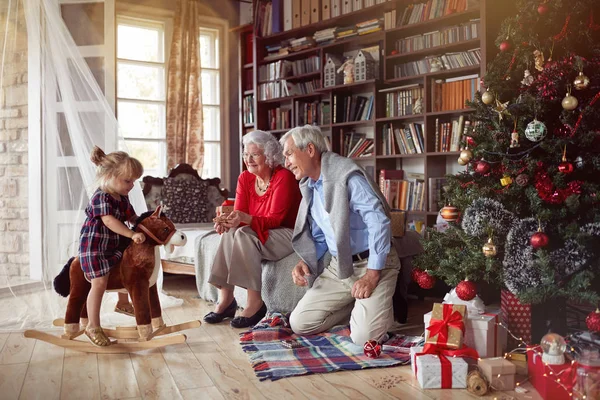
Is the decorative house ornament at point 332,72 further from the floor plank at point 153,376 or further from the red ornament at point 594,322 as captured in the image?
the red ornament at point 594,322

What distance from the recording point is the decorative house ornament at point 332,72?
5.42 m

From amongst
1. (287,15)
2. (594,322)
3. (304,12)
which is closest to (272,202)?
(594,322)

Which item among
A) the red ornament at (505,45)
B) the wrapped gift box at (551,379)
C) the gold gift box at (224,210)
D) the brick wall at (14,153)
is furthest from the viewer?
the gold gift box at (224,210)

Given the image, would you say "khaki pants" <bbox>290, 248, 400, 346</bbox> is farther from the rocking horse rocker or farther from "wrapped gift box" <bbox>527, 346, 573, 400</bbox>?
"wrapped gift box" <bbox>527, 346, 573, 400</bbox>

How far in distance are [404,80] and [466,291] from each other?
2835mm

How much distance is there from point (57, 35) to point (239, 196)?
4.27 ft

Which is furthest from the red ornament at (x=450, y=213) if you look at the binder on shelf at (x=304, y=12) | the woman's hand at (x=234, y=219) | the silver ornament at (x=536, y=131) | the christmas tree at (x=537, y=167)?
the binder on shelf at (x=304, y=12)

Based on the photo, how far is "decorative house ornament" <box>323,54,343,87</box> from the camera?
5418 mm

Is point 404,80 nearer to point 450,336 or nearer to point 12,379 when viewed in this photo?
point 450,336

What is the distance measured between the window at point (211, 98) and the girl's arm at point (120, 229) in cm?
398

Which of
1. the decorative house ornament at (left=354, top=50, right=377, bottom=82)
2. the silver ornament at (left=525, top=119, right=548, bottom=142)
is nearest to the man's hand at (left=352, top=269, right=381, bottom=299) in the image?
the silver ornament at (left=525, top=119, right=548, bottom=142)

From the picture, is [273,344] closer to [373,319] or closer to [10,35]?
[373,319]

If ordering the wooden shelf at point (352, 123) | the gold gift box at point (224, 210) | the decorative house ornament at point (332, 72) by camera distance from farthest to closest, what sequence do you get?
the decorative house ornament at point (332, 72) < the wooden shelf at point (352, 123) < the gold gift box at point (224, 210)

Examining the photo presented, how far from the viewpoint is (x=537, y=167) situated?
2.59 meters
